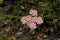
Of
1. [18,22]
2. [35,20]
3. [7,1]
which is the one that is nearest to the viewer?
[35,20]

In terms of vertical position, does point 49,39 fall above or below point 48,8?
below

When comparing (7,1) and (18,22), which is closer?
(18,22)

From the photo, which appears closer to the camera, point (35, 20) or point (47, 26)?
point (35, 20)

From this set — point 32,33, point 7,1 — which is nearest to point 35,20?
point 32,33

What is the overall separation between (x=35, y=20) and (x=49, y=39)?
0.47m

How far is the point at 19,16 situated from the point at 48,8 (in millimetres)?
529

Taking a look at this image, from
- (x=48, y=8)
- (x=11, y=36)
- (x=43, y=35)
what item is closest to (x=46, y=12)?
(x=48, y=8)

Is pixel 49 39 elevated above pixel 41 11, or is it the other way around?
pixel 41 11

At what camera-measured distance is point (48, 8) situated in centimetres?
384

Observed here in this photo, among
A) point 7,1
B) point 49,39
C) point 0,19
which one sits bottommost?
point 49,39

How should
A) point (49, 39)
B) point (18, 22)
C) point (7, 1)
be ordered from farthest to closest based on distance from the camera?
point (7, 1), point (18, 22), point (49, 39)

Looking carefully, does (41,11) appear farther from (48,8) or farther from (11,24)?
(11,24)

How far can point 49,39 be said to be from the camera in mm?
3580

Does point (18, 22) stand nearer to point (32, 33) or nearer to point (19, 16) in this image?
point (19, 16)
